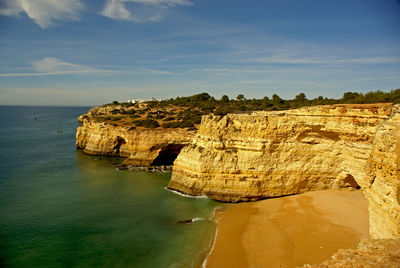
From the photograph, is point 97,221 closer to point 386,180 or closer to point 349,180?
point 386,180

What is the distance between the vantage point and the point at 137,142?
2855 cm

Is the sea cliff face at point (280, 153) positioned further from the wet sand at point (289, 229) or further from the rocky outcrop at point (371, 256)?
the rocky outcrop at point (371, 256)

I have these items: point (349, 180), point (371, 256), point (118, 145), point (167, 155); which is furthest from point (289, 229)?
point (118, 145)

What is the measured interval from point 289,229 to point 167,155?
62.0 feet

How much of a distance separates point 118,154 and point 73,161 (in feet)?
18.7

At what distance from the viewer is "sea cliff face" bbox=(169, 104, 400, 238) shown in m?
13.3

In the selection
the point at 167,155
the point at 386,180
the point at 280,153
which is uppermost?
the point at 386,180

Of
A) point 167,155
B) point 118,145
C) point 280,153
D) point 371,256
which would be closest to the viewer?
point 371,256

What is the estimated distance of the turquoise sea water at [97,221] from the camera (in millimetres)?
11055

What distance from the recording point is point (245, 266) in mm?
10133

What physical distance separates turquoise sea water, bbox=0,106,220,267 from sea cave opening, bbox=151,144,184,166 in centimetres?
381

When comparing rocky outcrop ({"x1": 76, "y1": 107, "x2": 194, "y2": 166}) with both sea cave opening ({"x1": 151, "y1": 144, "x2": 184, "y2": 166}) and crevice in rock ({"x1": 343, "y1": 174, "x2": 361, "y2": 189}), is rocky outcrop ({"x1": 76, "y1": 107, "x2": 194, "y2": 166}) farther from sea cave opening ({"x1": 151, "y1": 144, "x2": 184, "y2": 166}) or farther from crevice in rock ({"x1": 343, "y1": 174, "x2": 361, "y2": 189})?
crevice in rock ({"x1": 343, "y1": 174, "x2": 361, "y2": 189})

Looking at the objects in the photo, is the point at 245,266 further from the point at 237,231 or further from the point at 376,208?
the point at 376,208

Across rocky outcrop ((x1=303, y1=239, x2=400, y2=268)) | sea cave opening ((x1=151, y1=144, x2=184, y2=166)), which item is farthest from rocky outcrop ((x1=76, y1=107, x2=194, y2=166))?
rocky outcrop ((x1=303, y1=239, x2=400, y2=268))
